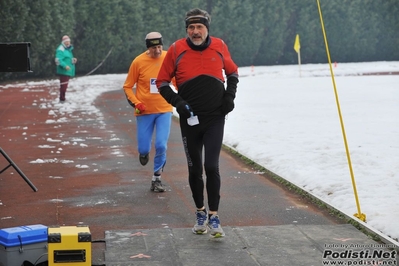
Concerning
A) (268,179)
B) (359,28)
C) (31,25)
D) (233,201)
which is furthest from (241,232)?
(359,28)

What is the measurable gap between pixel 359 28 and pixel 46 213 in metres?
42.9

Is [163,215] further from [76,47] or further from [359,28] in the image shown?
[359,28]

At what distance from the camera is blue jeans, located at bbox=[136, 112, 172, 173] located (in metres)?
10.3

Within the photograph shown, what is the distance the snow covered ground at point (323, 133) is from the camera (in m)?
9.81

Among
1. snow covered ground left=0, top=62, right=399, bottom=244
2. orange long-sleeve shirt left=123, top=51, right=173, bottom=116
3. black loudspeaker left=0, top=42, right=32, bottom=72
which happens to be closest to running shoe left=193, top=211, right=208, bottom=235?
snow covered ground left=0, top=62, right=399, bottom=244

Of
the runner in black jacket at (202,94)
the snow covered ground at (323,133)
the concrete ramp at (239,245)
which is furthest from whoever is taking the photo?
the snow covered ground at (323,133)

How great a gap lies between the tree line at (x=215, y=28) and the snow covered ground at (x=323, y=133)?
10.3 feet

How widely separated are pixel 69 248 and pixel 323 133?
32.1 feet

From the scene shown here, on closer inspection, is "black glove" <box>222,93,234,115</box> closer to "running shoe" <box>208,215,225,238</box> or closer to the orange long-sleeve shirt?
"running shoe" <box>208,215,225,238</box>

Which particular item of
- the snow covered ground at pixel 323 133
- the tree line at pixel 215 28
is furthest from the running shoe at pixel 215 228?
the tree line at pixel 215 28

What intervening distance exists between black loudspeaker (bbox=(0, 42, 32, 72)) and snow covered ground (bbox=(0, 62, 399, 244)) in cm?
361

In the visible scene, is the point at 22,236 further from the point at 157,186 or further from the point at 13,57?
the point at 157,186

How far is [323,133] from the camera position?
15617 mm

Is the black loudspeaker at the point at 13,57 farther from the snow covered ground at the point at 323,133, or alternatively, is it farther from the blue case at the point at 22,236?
the snow covered ground at the point at 323,133
